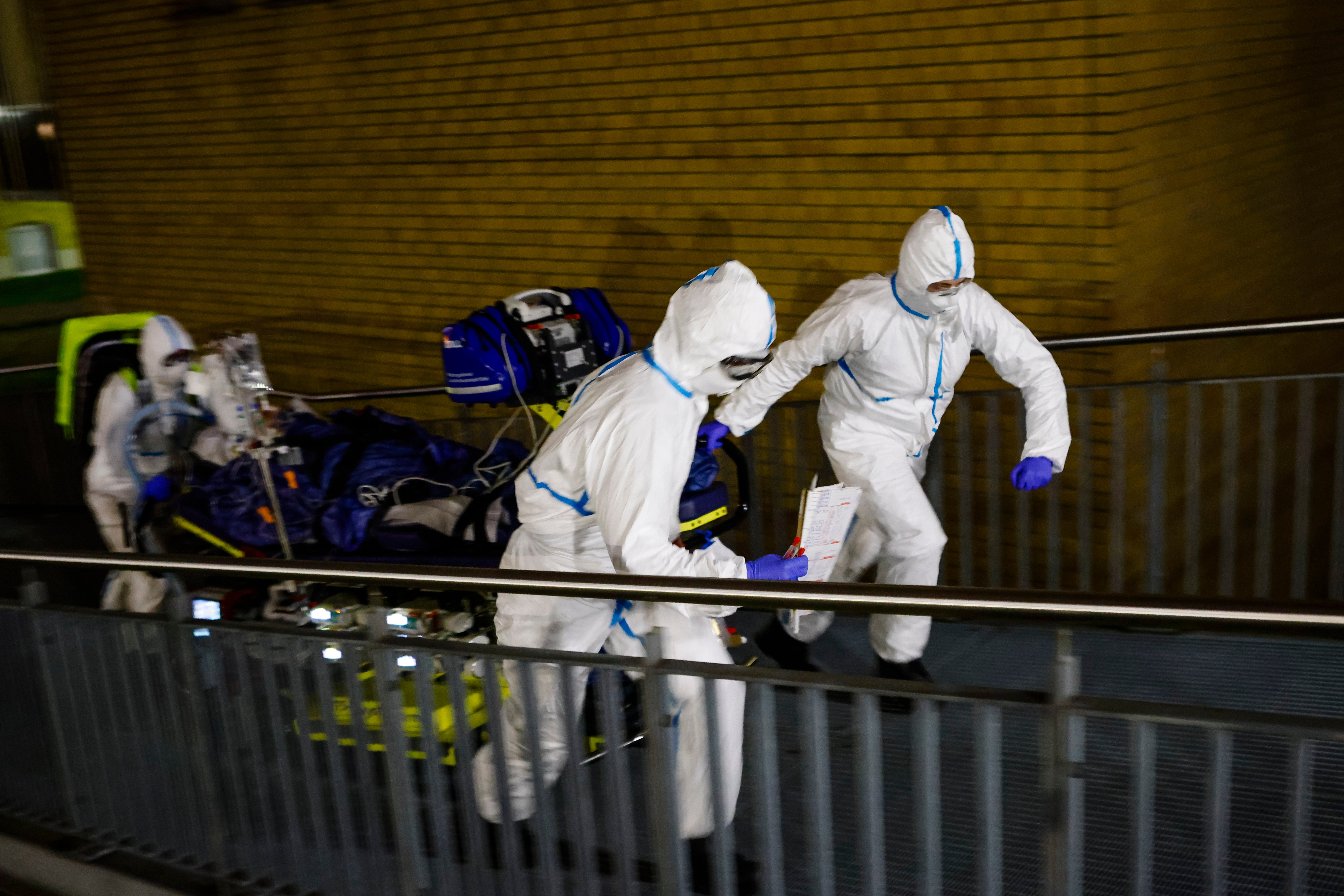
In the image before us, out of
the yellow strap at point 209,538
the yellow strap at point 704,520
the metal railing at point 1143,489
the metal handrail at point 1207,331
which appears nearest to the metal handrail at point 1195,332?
the metal handrail at point 1207,331

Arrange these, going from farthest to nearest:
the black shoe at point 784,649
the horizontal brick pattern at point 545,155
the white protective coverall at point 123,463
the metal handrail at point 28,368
→ the metal handrail at point 28,368 < the white protective coverall at point 123,463 < the horizontal brick pattern at point 545,155 < the black shoe at point 784,649

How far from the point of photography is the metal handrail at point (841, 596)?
1.92 m

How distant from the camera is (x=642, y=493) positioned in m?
2.94

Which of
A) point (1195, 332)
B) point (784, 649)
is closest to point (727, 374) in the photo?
point (784, 649)

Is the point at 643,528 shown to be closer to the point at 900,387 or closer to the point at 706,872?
the point at 706,872

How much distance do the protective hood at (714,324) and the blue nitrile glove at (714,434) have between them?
1.04m

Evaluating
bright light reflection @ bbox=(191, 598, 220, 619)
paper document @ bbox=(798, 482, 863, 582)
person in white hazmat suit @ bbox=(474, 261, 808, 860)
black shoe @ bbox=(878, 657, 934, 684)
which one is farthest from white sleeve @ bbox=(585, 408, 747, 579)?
bright light reflection @ bbox=(191, 598, 220, 619)

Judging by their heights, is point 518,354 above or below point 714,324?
below

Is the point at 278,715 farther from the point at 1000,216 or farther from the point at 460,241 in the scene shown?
the point at 460,241

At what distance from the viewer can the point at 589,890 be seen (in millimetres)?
2750

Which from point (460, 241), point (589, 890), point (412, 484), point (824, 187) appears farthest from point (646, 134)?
point (589, 890)

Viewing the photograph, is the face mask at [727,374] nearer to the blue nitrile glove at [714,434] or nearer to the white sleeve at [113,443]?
the blue nitrile glove at [714,434]

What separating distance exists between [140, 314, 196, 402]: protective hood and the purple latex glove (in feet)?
11.6

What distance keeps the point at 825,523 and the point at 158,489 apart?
126 inches
